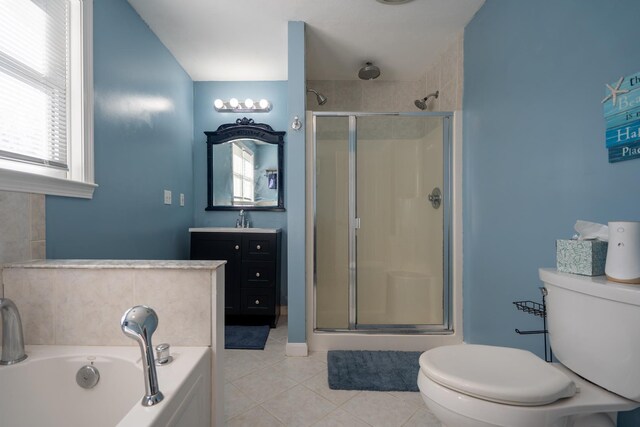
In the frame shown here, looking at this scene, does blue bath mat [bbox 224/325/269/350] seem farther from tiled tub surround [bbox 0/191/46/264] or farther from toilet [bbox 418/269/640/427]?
toilet [bbox 418/269/640/427]

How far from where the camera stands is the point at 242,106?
298 cm

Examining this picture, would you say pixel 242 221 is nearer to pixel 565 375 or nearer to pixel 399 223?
pixel 399 223

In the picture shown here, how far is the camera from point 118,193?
1840mm

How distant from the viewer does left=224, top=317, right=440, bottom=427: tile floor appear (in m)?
1.44

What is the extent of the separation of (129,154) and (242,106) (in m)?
1.32

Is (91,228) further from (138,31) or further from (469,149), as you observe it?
(469,149)

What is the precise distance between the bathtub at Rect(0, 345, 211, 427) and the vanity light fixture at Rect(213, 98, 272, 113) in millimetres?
2475

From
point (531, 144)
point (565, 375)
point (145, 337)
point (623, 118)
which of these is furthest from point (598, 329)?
point (145, 337)

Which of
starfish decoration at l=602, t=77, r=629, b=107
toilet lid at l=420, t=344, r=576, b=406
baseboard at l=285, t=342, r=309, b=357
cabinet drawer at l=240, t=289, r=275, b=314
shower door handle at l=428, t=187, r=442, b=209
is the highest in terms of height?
starfish decoration at l=602, t=77, r=629, b=107

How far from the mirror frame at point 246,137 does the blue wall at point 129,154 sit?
0.98 feet

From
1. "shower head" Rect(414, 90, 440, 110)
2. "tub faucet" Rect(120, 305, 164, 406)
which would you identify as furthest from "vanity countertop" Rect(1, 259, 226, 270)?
"shower head" Rect(414, 90, 440, 110)

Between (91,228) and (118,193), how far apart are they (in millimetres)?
301

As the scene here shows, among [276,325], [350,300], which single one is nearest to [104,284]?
[350,300]

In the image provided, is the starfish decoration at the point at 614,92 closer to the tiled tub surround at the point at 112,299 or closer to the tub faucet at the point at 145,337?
the tiled tub surround at the point at 112,299
